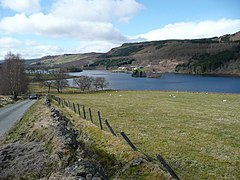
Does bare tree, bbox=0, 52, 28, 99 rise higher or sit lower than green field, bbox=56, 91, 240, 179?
higher

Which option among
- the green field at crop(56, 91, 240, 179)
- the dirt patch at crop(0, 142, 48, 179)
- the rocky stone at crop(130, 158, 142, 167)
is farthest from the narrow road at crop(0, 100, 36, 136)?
the rocky stone at crop(130, 158, 142, 167)

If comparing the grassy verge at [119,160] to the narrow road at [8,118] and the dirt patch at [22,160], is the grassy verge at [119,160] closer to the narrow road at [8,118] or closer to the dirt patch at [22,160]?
the dirt patch at [22,160]

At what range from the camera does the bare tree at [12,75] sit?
79625 mm

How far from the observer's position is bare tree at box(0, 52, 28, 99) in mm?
79625

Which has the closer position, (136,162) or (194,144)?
(136,162)

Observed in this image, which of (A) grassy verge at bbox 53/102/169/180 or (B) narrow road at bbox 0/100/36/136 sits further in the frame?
(B) narrow road at bbox 0/100/36/136

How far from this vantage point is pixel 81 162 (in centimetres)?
1004

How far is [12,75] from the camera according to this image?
3159 inches

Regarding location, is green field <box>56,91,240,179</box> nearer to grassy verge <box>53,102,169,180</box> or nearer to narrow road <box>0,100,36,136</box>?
grassy verge <box>53,102,169,180</box>

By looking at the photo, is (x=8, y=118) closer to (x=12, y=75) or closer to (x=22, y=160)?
(x=22, y=160)

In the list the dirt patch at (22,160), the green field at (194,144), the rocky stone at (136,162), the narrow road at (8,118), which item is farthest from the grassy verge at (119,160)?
the narrow road at (8,118)

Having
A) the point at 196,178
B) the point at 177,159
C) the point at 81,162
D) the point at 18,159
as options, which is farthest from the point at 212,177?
the point at 18,159

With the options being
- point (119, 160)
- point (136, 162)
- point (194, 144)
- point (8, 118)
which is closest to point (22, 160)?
point (119, 160)

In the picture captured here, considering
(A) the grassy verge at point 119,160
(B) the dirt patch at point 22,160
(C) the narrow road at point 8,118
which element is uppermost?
(B) the dirt patch at point 22,160
